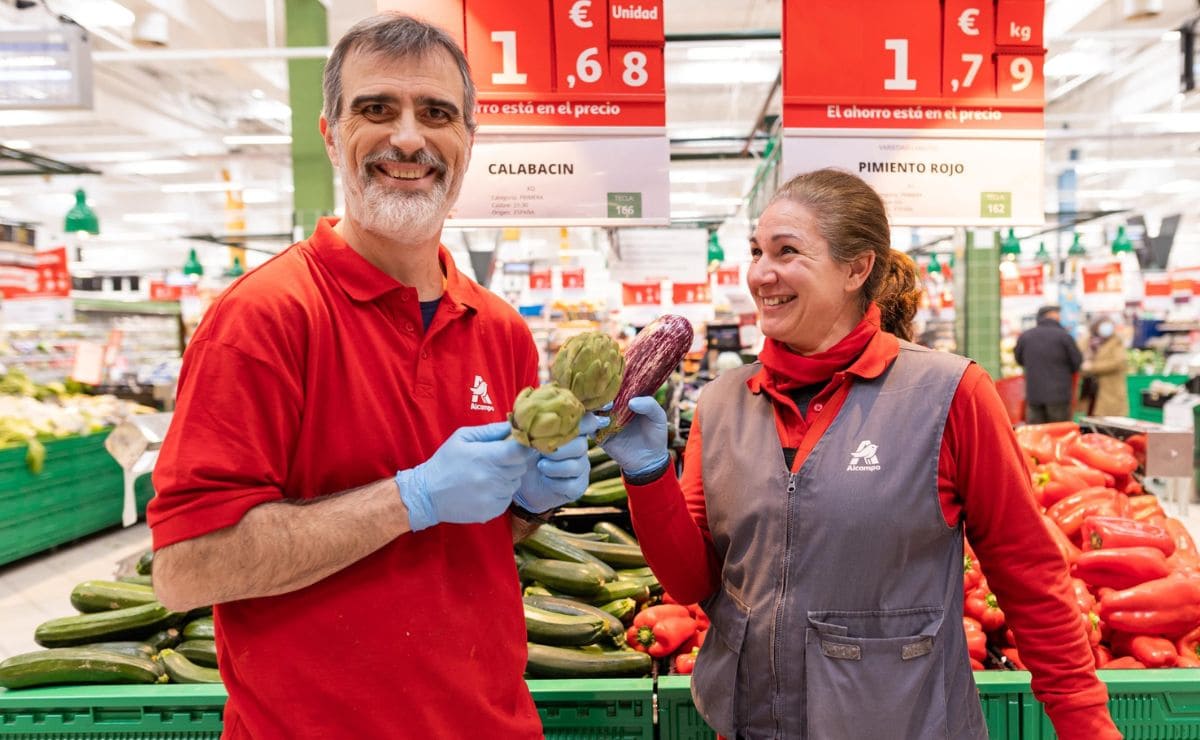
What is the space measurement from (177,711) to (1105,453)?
4.17 m

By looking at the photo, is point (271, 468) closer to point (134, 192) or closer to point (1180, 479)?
point (1180, 479)

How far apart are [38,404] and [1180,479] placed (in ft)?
29.7

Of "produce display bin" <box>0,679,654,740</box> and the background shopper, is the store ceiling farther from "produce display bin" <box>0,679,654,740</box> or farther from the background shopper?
"produce display bin" <box>0,679,654,740</box>

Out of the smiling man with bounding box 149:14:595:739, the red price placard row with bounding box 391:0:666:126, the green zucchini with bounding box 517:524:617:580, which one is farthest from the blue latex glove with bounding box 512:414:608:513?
the red price placard row with bounding box 391:0:666:126

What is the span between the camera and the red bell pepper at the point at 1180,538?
313 cm

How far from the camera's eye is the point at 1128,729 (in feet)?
7.73

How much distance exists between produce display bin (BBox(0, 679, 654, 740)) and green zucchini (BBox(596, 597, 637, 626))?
41 cm

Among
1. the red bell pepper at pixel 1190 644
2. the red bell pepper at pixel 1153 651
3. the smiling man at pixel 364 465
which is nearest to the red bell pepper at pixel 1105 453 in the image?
the red bell pepper at pixel 1190 644

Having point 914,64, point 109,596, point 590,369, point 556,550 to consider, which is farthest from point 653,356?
point 914,64

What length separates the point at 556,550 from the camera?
3.00 meters

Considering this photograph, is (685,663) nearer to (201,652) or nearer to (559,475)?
(559,475)

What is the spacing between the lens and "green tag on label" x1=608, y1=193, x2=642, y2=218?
3924 millimetres

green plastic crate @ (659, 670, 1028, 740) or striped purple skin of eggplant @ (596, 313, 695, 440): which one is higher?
striped purple skin of eggplant @ (596, 313, 695, 440)

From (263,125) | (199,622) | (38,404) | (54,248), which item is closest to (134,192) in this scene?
(263,125)
